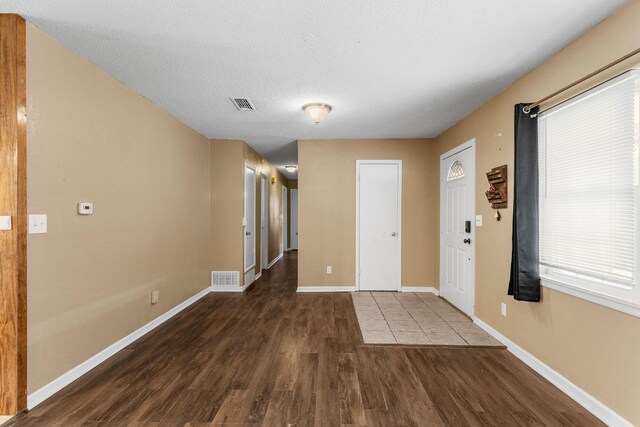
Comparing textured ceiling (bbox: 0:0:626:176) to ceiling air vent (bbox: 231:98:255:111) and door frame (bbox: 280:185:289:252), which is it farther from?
door frame (bbox: 280:185:289:252)

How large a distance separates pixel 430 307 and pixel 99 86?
4.34 meters

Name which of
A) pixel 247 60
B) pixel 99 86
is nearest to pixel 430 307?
pixel 247 60

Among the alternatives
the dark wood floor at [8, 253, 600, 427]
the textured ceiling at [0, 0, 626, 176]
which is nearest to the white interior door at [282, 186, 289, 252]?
the textured ceiling at [0, 0, 626, 176]

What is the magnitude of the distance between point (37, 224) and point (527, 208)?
3.54m

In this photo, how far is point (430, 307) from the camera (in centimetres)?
398

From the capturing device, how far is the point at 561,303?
2189mm

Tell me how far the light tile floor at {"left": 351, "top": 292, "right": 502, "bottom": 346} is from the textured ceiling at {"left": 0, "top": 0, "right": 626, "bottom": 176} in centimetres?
246

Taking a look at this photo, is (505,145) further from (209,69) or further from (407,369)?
(209,69)

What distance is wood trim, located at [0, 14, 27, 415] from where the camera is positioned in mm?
1802

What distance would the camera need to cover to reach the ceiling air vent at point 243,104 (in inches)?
123

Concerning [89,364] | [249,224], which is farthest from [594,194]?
[249,224]

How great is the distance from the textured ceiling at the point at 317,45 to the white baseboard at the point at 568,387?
2.40 m

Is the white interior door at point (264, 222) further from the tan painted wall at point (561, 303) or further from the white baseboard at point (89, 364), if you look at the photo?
the tan painted wall at point (561, 303)

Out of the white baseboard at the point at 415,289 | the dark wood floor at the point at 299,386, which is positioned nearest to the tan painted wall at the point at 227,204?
the dark wood floor at the point at 299,386
